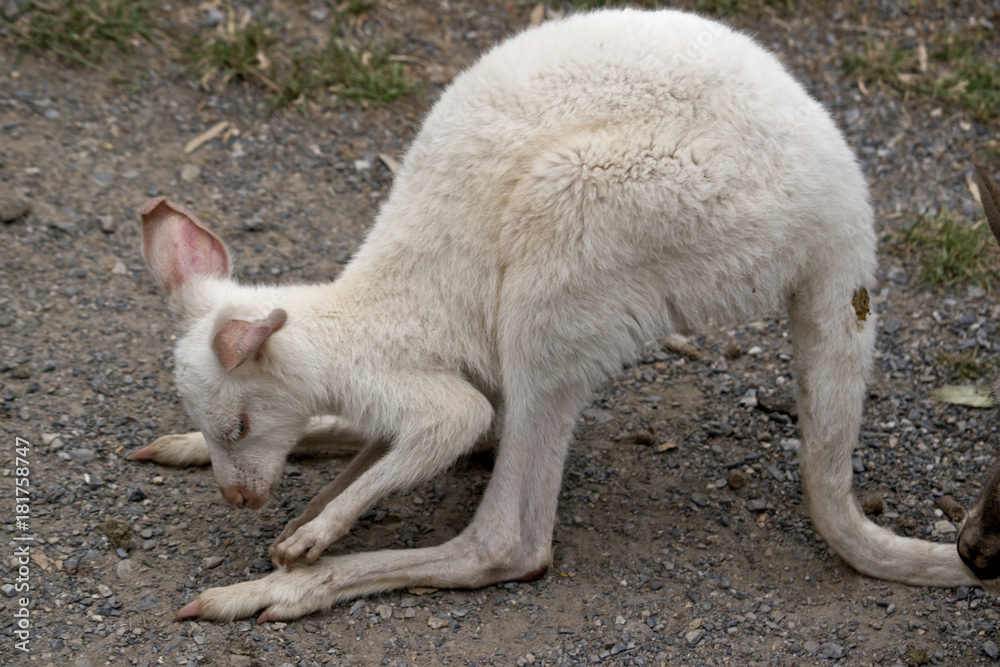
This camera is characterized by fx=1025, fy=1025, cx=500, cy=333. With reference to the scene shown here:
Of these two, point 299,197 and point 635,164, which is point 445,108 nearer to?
point 635,164

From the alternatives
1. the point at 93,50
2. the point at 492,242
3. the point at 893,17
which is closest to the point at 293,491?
the point at 492,242

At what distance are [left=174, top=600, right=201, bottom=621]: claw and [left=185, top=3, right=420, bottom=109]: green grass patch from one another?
2.99 metres

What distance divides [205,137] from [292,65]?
641 millimetres

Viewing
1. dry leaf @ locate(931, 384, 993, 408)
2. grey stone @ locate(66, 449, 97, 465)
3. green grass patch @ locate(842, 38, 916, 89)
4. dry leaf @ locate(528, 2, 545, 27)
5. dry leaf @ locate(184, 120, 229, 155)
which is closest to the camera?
grey stone @ locate(66, 449, 97, 465)

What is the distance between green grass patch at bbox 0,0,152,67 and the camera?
5141 millimetres

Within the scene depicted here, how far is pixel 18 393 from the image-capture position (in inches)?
149

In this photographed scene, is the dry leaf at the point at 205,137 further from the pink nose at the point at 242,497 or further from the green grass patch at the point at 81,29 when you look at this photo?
the pink nose at the point at 242,497

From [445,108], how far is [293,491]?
1508 mm

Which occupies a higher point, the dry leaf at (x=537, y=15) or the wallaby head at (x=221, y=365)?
the dry leaf at (x=537, y=15)

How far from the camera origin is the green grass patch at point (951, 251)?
4645 millimetres

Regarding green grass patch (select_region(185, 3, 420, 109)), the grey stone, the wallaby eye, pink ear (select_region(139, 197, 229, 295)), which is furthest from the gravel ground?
pink ear (select_region(139, 197, 229, 295))

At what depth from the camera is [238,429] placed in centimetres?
321
